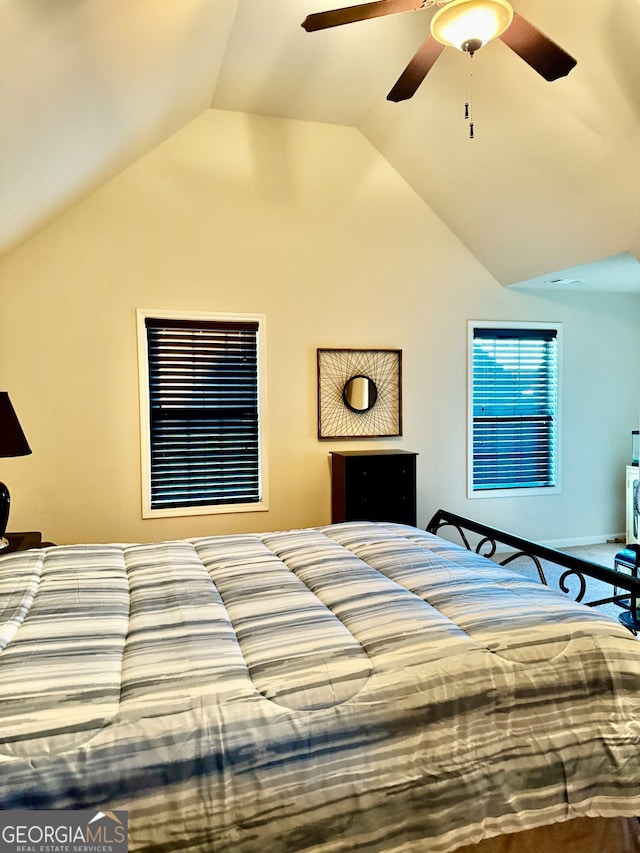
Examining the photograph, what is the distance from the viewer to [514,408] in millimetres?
5273

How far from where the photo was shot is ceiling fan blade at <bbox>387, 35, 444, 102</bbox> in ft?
7.71

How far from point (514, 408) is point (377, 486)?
178cm

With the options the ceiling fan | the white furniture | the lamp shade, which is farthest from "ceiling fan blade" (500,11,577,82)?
the white furniture

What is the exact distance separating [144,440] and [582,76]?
3.52 m

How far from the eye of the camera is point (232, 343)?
440 centimetres

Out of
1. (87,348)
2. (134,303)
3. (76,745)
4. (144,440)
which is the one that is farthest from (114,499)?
(76,745)

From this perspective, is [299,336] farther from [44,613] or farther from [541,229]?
[44,613]

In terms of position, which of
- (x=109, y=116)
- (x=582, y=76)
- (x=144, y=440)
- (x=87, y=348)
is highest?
(x=582, y=76)

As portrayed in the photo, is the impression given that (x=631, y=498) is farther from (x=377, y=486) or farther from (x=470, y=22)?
(x=470, y=22)

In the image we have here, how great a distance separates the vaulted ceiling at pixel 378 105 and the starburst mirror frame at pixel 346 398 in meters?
1.33

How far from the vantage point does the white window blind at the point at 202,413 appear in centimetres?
425

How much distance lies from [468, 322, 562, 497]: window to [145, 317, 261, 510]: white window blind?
78.1 inches

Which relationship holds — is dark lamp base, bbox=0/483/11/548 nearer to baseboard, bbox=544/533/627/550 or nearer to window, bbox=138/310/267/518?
window, bbox=138/310/267/518

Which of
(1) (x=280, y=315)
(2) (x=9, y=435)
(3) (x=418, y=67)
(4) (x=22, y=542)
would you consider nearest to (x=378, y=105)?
(1) (x=280, y=315)
